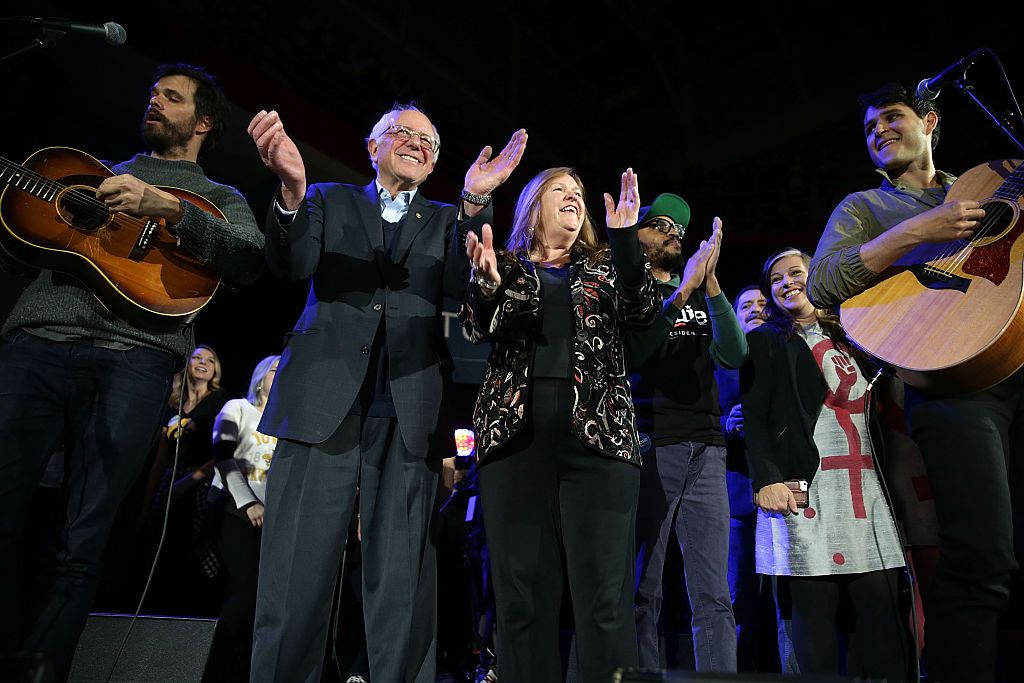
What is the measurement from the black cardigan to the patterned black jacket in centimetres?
92

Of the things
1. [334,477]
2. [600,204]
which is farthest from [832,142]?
[334,477]

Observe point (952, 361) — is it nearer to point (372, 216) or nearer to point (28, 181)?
point (372, 216)

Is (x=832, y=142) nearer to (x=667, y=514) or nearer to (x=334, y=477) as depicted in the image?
(x=667, y=514)

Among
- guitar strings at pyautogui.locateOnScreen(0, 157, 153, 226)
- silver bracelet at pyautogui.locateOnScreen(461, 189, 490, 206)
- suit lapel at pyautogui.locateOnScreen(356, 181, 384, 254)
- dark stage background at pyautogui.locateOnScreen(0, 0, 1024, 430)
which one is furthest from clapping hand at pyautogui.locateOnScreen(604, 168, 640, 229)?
dark stage background at pyautogui.locateOnScreen(0, 0, 1024, 430)

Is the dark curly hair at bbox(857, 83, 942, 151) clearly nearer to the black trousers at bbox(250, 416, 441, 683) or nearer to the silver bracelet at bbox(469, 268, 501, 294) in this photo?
the silver bracelet at bbox(469, 268, 501, 294)

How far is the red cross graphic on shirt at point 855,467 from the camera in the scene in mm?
2602

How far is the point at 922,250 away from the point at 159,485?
4.58m

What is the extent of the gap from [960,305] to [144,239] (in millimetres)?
2535

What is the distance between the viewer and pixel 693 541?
9.32 feet

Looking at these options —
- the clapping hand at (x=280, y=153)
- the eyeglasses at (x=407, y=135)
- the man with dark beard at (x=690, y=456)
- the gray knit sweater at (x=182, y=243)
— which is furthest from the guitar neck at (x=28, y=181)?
the man with dark beard at (x=690, y=456)

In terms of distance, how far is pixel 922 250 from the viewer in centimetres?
213

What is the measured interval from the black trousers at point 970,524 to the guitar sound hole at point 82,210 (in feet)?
8.65

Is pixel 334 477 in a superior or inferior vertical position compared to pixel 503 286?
inferior

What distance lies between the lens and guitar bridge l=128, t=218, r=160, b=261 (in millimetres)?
2365
